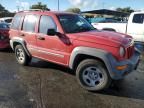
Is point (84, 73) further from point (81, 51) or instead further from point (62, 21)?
point (62, 21)

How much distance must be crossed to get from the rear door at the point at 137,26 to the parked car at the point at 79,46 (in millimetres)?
5533

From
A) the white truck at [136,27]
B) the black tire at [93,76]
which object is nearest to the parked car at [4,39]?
the black tire at [93,76]

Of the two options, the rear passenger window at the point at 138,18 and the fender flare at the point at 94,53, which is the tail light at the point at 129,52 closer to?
the fender flare at the point at 94,53

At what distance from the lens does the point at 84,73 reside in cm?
558

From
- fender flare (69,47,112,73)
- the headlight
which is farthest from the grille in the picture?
fender flare (69,47,112,73)

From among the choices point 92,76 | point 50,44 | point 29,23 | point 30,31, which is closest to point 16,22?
point 29,23

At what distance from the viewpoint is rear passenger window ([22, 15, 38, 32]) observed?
702 cm

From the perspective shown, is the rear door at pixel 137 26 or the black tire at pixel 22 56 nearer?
the black tire at pixel 22 56

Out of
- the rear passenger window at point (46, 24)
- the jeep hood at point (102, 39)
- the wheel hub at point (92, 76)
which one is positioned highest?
the rear passenger window at point (46, 24)

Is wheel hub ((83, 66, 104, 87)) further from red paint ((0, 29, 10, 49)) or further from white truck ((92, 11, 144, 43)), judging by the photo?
white truck ((92, 11, 144, 43))

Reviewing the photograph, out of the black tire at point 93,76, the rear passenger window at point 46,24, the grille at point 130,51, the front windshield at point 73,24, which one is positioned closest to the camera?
the black tire at point 93,76

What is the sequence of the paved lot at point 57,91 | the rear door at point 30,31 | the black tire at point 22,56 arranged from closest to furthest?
the paved lot at point 57,91
the rear door at point 30,31
the black tire at point 22,56

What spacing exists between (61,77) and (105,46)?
198 cm

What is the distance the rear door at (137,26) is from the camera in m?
11.5
